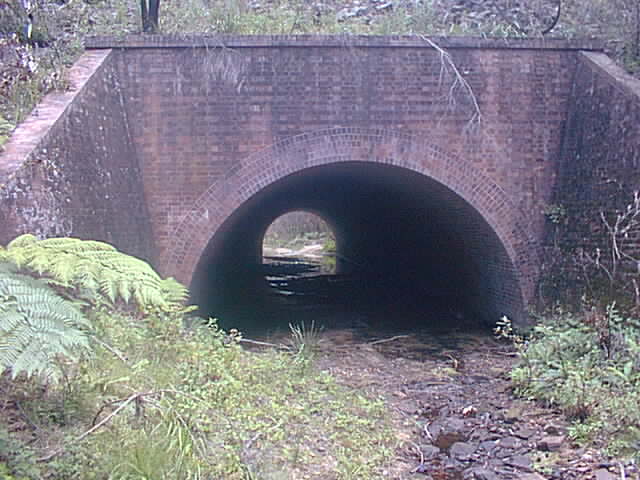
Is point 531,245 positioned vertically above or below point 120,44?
below

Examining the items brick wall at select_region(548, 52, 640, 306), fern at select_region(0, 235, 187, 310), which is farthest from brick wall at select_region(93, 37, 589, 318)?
fern at select_region(0, 235, 187, 310)

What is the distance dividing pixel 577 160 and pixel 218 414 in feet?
20.2

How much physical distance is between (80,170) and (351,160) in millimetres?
3551

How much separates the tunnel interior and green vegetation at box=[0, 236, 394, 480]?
3.45 m

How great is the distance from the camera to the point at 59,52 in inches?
352

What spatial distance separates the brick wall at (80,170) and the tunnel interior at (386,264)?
1.50 metres

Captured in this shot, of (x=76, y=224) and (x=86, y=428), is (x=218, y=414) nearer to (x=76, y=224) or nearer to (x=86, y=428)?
(x=86, y=428)

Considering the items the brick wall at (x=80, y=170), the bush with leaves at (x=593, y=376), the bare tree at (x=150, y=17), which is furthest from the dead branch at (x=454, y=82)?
the brick wall at (x=80, y=170)

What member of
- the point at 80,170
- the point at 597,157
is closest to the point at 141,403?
the point at 80,170

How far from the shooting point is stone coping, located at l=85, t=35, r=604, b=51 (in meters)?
8.17

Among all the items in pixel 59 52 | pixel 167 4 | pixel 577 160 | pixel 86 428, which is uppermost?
pixel 167 4

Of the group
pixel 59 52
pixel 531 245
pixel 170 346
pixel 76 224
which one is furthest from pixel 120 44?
pixel 531 245

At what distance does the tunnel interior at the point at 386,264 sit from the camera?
31.0 feet

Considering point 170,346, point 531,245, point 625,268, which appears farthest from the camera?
point 531,245
